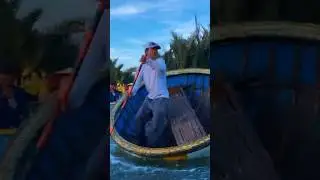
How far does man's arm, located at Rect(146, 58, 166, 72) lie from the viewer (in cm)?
693

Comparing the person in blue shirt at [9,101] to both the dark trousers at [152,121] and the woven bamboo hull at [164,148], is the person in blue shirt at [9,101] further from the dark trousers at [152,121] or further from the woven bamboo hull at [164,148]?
the dark trousers at [152,121]

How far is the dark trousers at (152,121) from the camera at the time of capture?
24.0 ft

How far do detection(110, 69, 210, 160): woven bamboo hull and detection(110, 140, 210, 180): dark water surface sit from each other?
9cm

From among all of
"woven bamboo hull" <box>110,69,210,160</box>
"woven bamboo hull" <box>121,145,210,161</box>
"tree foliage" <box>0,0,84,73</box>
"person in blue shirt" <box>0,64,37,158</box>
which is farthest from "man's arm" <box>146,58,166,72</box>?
"person in blue shirt" <box>0,64,37,158</box>

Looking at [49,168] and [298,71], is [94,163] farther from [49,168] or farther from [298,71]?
[298,71]

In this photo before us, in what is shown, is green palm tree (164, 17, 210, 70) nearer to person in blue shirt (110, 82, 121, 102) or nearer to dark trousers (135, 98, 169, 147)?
dark trousers (135, 98, 169, 147)

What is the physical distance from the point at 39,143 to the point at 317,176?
2.42 m

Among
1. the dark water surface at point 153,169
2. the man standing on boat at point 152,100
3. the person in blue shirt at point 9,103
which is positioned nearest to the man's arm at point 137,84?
the man standing on boat at point 152,100

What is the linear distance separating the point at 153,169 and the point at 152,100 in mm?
979

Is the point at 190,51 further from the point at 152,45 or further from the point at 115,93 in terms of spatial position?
the point at 115,93

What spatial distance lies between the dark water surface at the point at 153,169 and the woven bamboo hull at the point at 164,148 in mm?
94

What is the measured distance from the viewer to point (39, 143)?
173 inches

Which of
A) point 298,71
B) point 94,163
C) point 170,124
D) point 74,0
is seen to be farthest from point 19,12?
point 170,124

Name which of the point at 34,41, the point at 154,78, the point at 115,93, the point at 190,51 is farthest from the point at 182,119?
the point at 34,41
